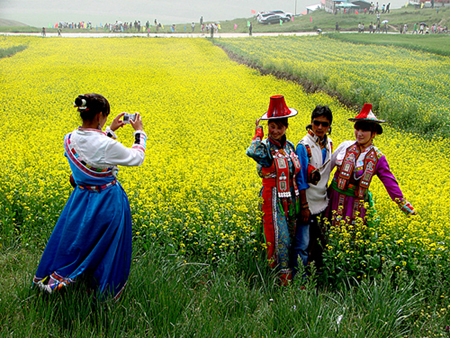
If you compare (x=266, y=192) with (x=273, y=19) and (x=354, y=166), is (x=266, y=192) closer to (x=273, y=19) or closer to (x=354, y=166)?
(x=354, y=166)

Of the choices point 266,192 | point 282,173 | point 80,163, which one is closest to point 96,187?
point 80,163

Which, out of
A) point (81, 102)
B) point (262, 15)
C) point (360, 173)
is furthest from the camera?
point (262, 15)

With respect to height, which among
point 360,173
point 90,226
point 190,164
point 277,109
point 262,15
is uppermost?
point 262,15

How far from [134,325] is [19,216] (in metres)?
2.81

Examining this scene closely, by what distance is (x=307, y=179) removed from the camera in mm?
3635

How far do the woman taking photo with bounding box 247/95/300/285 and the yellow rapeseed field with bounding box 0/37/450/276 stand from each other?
0.30 m

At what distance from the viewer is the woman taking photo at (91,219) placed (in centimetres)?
280

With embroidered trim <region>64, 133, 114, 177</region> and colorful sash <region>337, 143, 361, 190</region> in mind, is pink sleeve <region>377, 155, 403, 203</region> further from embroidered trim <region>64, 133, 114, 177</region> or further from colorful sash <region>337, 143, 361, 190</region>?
embroidered trim <region>64, 133, 114, 177</region>

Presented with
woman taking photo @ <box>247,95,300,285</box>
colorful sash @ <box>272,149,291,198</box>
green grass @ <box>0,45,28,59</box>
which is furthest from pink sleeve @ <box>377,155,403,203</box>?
green grass @ <box>0,45,28,59</box>

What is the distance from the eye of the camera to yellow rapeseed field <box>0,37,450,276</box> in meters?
3.96

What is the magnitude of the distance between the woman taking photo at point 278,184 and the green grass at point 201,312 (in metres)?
0.36

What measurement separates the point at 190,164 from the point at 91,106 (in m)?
3.43

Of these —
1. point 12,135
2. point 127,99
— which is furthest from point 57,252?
point 127,99

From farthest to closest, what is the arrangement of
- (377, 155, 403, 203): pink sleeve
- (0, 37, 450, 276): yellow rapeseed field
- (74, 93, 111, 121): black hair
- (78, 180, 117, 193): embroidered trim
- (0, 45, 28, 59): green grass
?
(0, 45, 28, 59): green grass < (0, 37, 450, 276): yellow rapeseed field < (377, 155, 403, 203): pink sleeve < (78, 180, 117, 193): embroidered trim < (74, 93, 111, 121): black hair
